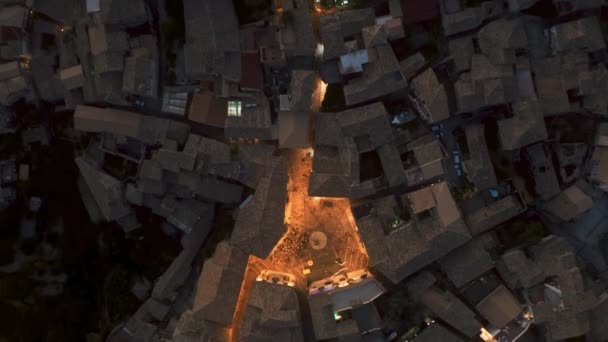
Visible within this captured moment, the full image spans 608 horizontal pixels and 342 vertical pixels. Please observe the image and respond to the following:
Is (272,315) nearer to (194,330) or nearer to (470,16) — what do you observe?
(194,330)

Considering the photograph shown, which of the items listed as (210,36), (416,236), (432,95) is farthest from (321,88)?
(416,236)

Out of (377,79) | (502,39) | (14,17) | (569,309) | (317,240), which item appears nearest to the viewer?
(502,39)

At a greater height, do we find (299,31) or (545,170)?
(299,31)

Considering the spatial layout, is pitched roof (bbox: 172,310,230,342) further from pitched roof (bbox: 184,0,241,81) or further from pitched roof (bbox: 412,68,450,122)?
pitched roof (bbox: 412,68,450,122)

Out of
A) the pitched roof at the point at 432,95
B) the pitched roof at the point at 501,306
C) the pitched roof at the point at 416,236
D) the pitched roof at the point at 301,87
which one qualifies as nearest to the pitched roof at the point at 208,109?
the pitched roof at the point at 301,87

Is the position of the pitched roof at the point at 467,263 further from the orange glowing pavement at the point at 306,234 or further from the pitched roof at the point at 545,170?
the orange glowing pavement at the point at 306,234

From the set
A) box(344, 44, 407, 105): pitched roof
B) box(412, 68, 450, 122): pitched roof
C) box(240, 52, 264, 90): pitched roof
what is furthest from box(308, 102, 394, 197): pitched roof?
box(240, 52, 264, 90): pitched roof
